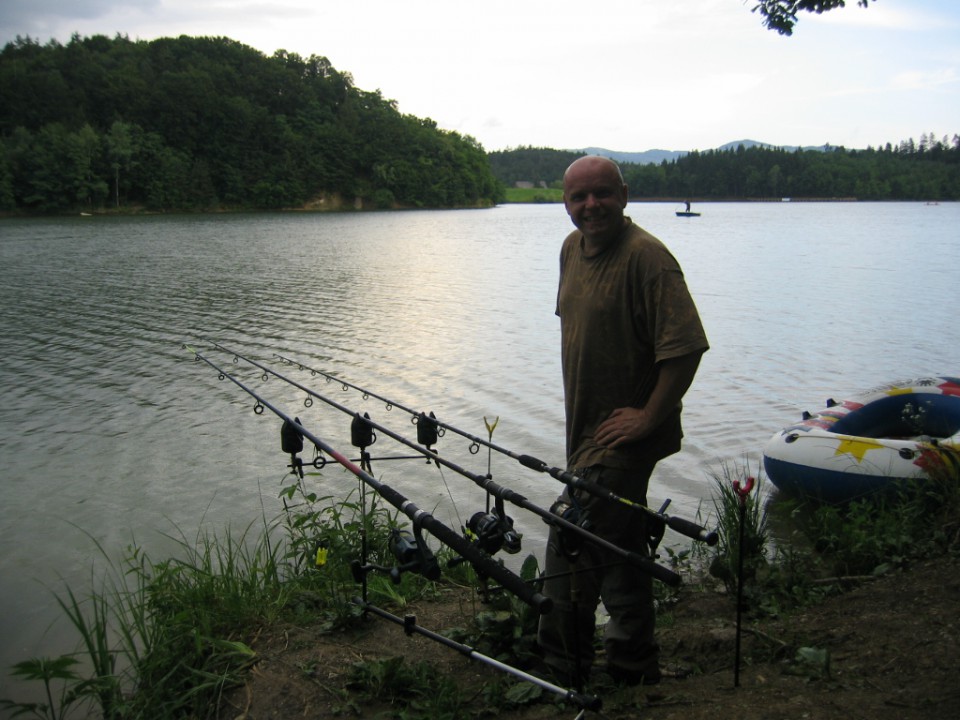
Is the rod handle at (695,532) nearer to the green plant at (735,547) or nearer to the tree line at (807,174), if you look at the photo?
the green plant at (735,547)

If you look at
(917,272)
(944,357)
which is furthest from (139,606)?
(917,272)

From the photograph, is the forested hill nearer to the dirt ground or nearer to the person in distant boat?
the dirt ground

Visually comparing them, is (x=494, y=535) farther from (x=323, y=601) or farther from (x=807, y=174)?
(x=807, y=174)

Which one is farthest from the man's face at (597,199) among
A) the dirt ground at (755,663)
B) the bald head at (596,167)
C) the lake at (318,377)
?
the lake at (318,377)

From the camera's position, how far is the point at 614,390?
3020mm

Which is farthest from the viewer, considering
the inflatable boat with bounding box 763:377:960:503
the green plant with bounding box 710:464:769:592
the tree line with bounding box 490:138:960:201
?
the tree line with bounding box 490:138:960:201

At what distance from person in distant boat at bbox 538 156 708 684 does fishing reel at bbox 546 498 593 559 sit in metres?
0.01

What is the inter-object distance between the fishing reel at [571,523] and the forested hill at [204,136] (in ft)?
252

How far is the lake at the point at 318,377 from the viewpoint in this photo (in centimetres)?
665

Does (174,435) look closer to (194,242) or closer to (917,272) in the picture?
(917,272)

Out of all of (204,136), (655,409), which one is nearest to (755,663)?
(655,409)

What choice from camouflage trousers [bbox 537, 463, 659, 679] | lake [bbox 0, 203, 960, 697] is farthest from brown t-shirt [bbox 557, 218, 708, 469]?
lake [bbox 0, 203, 960, 697]

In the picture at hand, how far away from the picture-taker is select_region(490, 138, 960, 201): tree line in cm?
13362

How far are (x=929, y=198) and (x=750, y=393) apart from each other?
143m
